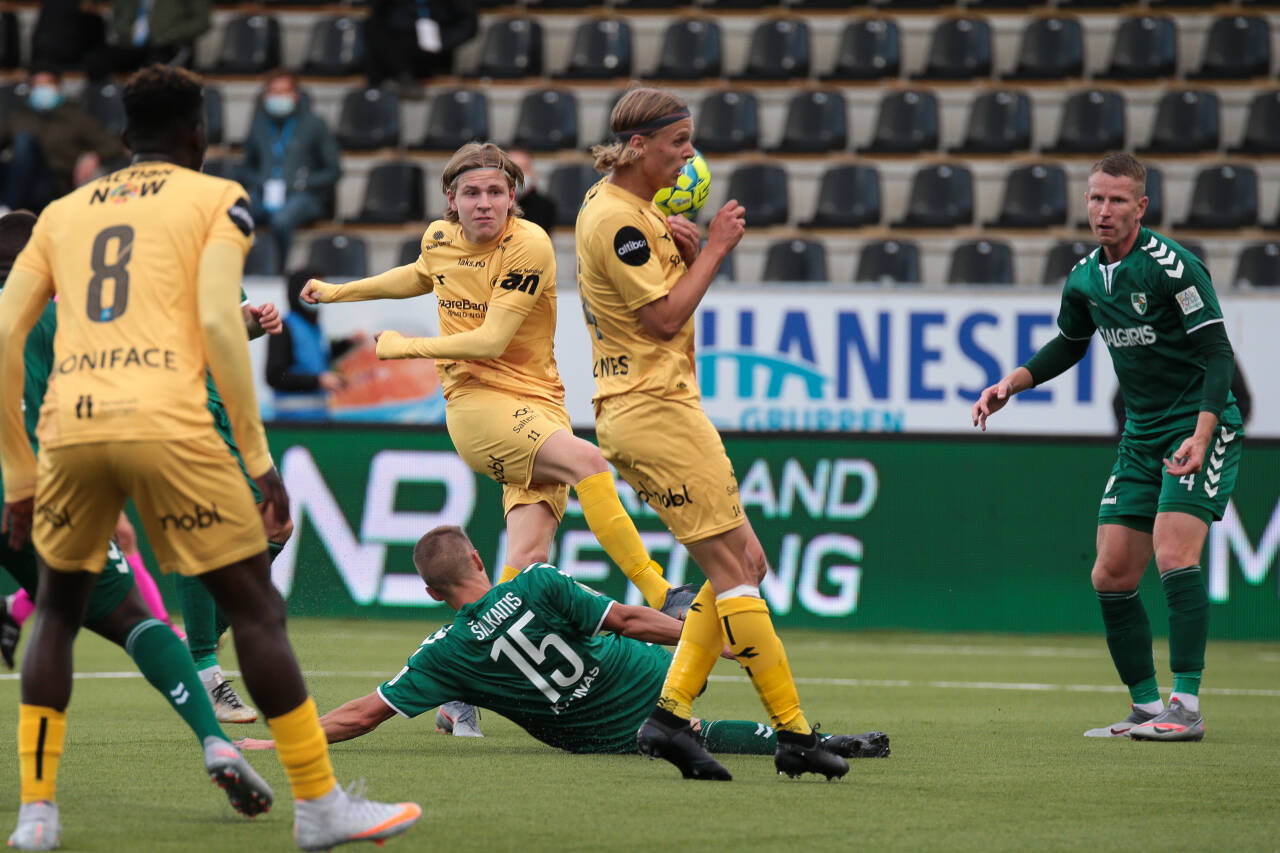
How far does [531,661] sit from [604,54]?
13473mm

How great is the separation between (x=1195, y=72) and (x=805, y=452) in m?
8.19

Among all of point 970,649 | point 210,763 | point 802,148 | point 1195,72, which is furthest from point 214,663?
point 1195,72

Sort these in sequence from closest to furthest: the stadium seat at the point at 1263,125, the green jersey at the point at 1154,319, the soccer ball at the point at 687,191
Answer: the soccer ball at the point at 687,191 < the green jersey at the point at 1154,319 < the stadium seat at the point at 1263,125

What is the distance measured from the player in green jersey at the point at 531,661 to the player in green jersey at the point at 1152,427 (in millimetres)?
1609

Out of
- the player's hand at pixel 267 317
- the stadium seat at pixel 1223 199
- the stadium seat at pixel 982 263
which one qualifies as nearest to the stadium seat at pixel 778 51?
the stadium seat at pixel 982 263

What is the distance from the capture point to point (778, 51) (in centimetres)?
1864

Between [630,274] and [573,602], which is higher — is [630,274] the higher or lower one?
the higher one

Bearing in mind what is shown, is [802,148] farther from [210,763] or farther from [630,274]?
[210,763]

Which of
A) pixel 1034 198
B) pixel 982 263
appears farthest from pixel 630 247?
pixel 1034 198

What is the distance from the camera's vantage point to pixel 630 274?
566cm

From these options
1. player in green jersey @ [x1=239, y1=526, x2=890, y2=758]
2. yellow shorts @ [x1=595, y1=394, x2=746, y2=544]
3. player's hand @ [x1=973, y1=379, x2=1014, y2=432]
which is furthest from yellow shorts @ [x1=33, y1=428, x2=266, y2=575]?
player's hand @ [x1=973, y1=379, x2=1014, y2=432]

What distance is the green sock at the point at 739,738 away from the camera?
21.6 feet

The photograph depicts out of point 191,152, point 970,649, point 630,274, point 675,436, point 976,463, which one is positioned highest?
point 191,152

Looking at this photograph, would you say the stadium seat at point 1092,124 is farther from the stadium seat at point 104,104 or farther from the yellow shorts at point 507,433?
the yellow shorts at point 507,433
